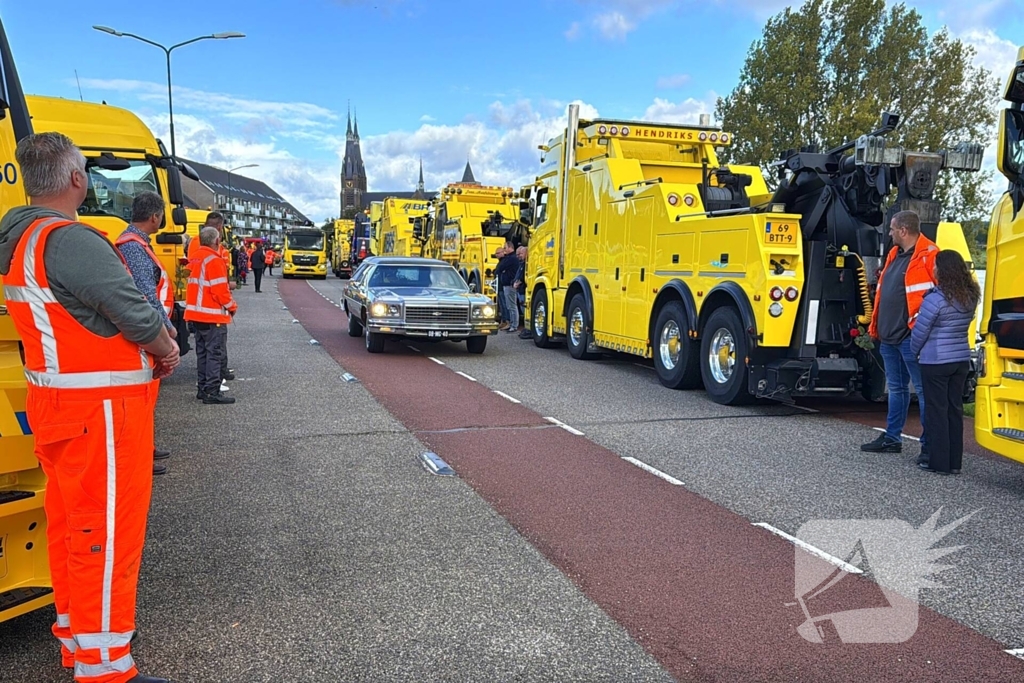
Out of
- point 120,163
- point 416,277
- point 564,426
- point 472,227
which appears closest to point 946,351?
point 564,426

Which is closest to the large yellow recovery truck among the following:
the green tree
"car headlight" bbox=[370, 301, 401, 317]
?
"car headlight" bbox=[370, 301, 401, 317]

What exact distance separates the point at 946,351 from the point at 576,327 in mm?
7457

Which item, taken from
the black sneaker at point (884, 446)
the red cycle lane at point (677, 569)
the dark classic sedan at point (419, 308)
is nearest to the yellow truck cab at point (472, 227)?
the dark classic sedan at point (419, 308)

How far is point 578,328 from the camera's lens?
1334cm

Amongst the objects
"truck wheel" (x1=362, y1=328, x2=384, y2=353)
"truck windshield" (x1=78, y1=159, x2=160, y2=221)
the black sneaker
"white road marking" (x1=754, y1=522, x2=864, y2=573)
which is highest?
"truck windshield" (x1=78, y1=159, x2=160, y2=221)

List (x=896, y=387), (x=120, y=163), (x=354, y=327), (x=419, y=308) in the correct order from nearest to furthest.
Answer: (x=896, y=387) < (x=120, y=163) < (x=419, y=308) < (x=354, y=327)

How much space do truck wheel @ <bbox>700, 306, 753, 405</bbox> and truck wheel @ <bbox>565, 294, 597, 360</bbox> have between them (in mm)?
3395

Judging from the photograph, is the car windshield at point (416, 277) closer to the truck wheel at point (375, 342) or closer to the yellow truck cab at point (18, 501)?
the truck wheel at point (375, 342)

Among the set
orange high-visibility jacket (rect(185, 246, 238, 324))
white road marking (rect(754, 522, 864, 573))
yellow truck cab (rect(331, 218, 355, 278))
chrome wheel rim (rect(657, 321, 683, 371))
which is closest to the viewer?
white road marking (rect(754, 522, 864, 573))

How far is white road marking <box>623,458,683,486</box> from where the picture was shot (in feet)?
19.8

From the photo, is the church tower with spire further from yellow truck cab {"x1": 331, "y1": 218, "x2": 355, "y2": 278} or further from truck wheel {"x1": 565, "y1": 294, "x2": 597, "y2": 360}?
truck wheel {"x1": 565, "y1": 294, "x2": 597, "y2": 360}

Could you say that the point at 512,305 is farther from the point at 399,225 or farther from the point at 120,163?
the point at 399,225

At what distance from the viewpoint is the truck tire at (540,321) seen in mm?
14719

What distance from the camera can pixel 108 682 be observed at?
288 centimetres
